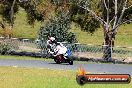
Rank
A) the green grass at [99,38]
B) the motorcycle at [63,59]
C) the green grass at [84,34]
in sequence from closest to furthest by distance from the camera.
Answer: the motorcycle at [63,59]
the green grass at [99,38]
the green grass at [84,34]

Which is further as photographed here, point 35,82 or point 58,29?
point 58,29

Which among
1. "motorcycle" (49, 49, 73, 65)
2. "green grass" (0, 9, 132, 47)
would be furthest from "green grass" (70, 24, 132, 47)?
"motorcycle" (49, 49, 73, 65)

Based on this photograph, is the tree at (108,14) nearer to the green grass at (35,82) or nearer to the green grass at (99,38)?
the green grass at (35,82)

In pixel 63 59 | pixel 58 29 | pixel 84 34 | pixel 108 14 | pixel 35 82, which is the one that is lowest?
pixel 84 34

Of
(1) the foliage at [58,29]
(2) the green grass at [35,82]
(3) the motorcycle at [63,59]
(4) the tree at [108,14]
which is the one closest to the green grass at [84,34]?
(4) the tree at [108,14]

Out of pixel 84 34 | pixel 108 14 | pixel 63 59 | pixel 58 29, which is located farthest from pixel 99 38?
pixel 63 59

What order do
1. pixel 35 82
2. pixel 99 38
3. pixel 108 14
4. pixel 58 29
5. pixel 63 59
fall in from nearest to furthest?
1. pixel 35 82
2. pixel 63 59
3. pixel 58 29
4. pixel 108 14
5. pixel 99 38

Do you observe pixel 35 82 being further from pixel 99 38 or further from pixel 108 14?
pixel 99 38

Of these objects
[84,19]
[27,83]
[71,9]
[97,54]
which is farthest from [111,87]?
[84,19]

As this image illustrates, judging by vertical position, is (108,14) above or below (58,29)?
above

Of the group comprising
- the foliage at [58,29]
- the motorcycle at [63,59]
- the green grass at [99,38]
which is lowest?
the green grass at [99,38]

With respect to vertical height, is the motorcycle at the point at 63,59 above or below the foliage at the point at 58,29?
below

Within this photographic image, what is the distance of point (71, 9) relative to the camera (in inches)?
1511

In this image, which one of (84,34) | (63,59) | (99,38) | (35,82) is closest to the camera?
(35,82)
